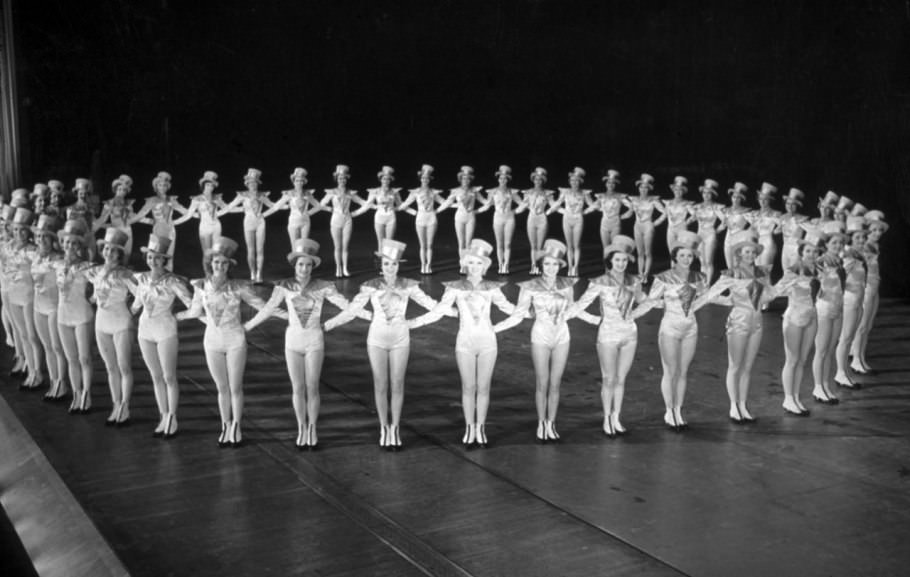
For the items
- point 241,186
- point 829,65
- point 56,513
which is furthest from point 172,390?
point 241,186

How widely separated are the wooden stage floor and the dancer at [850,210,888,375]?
1.09 feet

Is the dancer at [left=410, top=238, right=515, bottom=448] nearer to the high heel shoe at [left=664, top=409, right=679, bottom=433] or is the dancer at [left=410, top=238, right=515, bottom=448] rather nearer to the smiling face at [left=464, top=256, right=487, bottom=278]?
the smiling face at [left=464, top=256, right=487, bottom=278]

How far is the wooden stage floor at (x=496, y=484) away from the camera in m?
6.51

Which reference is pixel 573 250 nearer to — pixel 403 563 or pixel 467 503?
pixel 467 503

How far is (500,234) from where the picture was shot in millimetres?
15227

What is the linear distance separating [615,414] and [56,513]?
4.41 meters

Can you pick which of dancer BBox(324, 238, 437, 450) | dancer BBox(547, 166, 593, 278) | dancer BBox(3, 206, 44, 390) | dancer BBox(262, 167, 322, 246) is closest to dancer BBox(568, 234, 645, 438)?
dancer BBox(324, 238, 437, 450)

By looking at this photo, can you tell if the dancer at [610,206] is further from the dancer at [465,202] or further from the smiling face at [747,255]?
the smiling face at [747,255]

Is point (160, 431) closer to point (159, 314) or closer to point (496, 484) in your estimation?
point (159, 314)

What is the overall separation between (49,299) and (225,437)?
241 cm

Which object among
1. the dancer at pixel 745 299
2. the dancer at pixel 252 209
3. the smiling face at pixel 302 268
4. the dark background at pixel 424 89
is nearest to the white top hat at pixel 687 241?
the dancer at pixel 745 299

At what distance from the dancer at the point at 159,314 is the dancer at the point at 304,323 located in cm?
65

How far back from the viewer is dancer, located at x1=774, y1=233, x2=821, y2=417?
909cm

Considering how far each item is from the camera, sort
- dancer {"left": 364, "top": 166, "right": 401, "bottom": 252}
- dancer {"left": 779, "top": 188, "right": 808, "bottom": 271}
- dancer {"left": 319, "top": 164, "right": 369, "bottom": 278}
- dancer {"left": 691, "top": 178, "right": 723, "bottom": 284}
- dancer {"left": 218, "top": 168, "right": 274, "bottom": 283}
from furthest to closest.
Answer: dancer {"left": 364, "top": 166, "right": 401, "bottom": 252}, dancer {"left": 319, "top": 164, "right": 369, "bottom": 278}, dancer {"left": 218, "top": 168, "right": 274, "bottom": 283}, dancer {"left": 691, "top": 178, "right": 723, "bottom": 284}, dancer {"left": 779, "top": 188, "right": 808, "bottom": 271}
